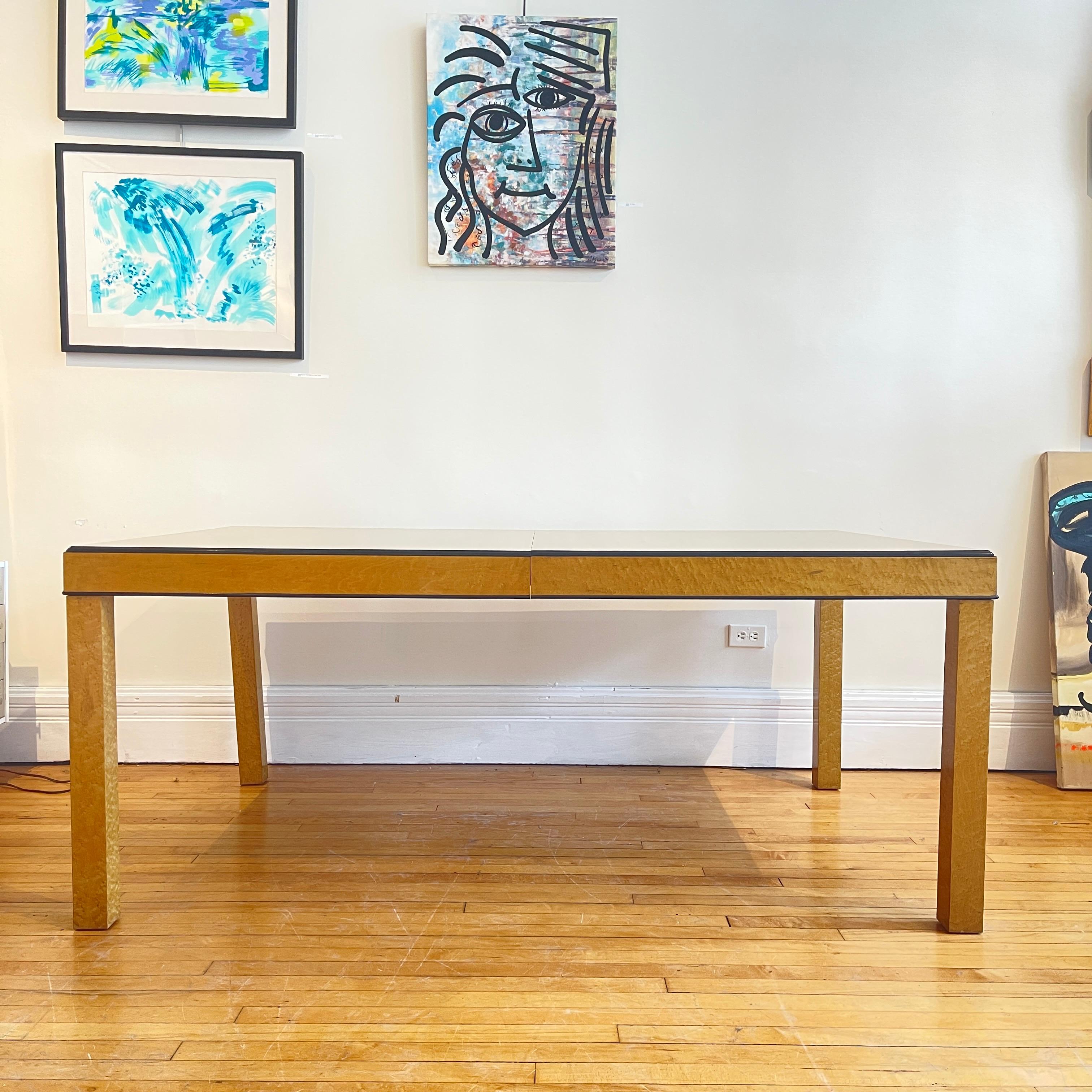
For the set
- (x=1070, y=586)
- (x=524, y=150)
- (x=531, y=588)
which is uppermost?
(x=524, y=150)

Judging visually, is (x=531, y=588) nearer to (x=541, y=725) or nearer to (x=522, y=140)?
(x=541, y=725)

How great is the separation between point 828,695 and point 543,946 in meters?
1.15

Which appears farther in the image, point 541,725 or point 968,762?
point 541,725

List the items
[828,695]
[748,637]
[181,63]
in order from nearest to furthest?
[828,695] < [181,63] < [748,637]

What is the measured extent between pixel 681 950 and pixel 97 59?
2.76 meters

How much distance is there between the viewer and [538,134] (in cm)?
242

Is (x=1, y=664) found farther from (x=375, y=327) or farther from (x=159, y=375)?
(x=375, y=327)

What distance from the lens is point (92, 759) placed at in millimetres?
1539

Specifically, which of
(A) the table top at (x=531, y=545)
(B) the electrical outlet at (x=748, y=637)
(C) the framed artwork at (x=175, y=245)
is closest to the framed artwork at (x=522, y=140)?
(C) the framed artwork at (x=175, y=245)

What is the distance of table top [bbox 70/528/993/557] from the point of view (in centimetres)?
151

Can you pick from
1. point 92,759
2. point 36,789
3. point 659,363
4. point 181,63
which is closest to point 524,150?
point 659,363

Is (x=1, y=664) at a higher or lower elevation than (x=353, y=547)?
lower

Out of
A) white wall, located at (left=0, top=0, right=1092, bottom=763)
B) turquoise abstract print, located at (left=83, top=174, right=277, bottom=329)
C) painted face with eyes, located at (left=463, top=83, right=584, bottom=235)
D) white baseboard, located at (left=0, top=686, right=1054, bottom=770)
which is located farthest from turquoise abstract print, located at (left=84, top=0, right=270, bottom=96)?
white baseboard, located at (left=0, top=686, right=1054, bottom=770)

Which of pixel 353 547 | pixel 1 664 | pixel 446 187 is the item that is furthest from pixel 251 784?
pixel 446 187
